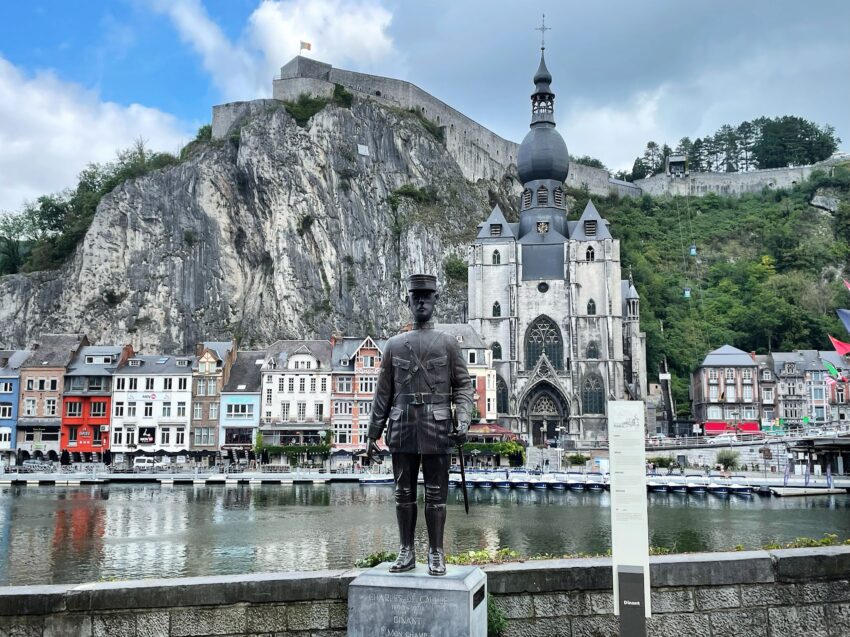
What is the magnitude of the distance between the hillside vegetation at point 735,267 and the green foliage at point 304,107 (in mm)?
40175

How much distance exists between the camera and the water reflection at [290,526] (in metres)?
22.8

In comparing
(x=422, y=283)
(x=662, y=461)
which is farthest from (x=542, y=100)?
(x=422, y=283)

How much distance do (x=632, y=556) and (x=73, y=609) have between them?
4.97 m

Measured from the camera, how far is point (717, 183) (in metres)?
126

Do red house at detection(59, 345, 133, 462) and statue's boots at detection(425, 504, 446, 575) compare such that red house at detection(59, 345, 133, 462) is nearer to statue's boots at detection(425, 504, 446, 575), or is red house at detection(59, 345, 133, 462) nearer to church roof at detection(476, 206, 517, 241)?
church roof at detection(476, 206, 517, 241)

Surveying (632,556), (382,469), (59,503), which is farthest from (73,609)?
(382,469)

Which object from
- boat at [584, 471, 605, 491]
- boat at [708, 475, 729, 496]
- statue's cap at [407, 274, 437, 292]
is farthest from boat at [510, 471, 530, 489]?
statue's cap at [407, 274, 437, 292]

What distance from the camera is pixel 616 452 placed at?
23.0ft

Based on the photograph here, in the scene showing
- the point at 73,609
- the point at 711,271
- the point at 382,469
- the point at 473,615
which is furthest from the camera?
the point at 711,271

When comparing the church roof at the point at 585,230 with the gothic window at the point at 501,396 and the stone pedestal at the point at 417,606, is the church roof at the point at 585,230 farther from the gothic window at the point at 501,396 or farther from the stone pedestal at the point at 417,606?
the stone pedestal at the point at 417,606

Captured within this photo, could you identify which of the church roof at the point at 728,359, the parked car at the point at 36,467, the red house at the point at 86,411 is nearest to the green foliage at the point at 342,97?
the red house at the point at 86,411

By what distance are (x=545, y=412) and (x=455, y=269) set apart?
22.0 meters

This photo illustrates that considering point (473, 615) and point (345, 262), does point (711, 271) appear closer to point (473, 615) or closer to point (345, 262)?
point (345, 262)

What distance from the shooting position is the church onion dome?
74.0 meters
